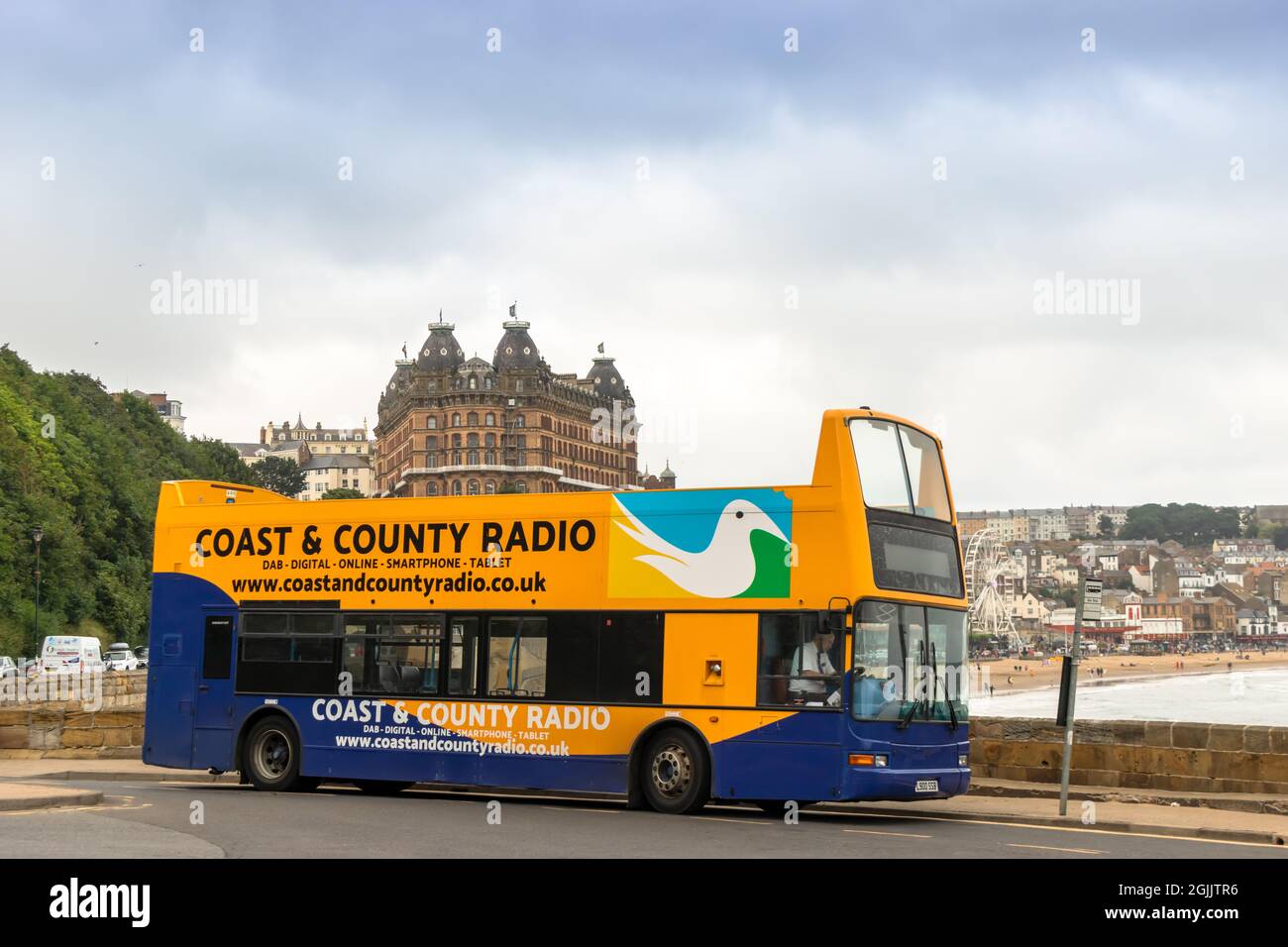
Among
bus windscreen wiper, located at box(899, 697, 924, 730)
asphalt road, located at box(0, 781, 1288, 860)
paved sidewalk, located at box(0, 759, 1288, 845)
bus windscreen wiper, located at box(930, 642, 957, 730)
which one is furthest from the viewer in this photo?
bus windscreen wiper, located at box(930, 642, 957, 730)

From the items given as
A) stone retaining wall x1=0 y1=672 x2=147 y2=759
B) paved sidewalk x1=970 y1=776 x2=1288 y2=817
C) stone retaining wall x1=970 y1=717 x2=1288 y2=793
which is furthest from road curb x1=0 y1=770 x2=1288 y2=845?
stone retaining wall x1=0 y1=672 x2=147 y2=759

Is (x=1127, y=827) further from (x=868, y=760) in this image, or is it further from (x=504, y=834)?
(x=504, y=834)

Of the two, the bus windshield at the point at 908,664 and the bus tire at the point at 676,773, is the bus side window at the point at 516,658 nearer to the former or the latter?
the bus tire at the point at 676,773

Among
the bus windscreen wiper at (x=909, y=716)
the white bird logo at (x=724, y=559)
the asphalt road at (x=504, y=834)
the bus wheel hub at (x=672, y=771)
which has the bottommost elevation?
the asphalt road at (x=504, y=834)

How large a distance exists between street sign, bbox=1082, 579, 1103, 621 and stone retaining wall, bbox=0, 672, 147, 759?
56.7ft

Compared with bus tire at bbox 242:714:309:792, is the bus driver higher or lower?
higher

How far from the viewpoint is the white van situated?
63656 mm

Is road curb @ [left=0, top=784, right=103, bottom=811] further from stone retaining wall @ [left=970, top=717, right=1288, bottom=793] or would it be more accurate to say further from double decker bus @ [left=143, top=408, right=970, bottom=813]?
stone retaining wall @ [left=970, top=717, right=1288, bottom=793]

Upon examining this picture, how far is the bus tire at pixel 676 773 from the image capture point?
1820 cm

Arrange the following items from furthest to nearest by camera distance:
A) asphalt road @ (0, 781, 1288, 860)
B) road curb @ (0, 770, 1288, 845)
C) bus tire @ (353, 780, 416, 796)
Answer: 1. bus tire @ (353, 780, 416, 796)
2. road curb @ (0, 770, 1288, 845)
3. asphalt road @ (0, 781, 1288, 860)

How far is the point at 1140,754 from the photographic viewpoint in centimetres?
2078

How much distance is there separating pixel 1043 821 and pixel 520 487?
169632 millimetres

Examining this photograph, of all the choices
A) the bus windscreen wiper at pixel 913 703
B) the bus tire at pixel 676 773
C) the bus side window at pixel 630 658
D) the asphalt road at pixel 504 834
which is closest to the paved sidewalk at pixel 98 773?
the asphalt road at pixel 504 834

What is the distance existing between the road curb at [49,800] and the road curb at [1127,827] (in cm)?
895
